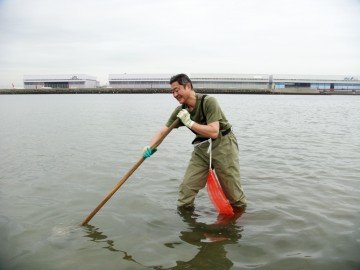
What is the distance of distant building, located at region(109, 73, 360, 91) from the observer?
314ft

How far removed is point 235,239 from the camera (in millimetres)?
4191

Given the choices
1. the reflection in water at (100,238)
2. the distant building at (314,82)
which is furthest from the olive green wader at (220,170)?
the distant building at (314,82)

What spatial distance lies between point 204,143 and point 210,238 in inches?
53.5

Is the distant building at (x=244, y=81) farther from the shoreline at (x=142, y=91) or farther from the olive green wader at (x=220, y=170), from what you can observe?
the olive green wader at (x=220, y=170)

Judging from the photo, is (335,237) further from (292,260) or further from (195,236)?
(195,236)

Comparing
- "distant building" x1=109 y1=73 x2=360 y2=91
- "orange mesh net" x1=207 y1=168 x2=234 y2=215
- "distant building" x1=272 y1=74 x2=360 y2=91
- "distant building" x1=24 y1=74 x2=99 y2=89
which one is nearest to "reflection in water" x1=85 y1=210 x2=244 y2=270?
"orange mesh net" x1=207 y1=168 x2=234 y2=215

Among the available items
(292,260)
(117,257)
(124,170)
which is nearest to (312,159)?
(124,170)

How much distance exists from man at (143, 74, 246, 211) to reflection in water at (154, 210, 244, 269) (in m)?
0.30

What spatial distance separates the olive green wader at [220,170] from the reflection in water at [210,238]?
30cm

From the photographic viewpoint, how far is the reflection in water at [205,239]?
143 inches

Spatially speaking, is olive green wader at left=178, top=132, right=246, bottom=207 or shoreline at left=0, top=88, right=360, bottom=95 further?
shoreline at left=0, top=88, right=360, bottom=95

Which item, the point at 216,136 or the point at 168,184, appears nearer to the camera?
the point at 216,136

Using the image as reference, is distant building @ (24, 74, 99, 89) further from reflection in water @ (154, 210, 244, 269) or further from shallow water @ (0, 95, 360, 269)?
reflection in water @ (154, 210, 244, 269)

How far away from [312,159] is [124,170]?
207 inches
